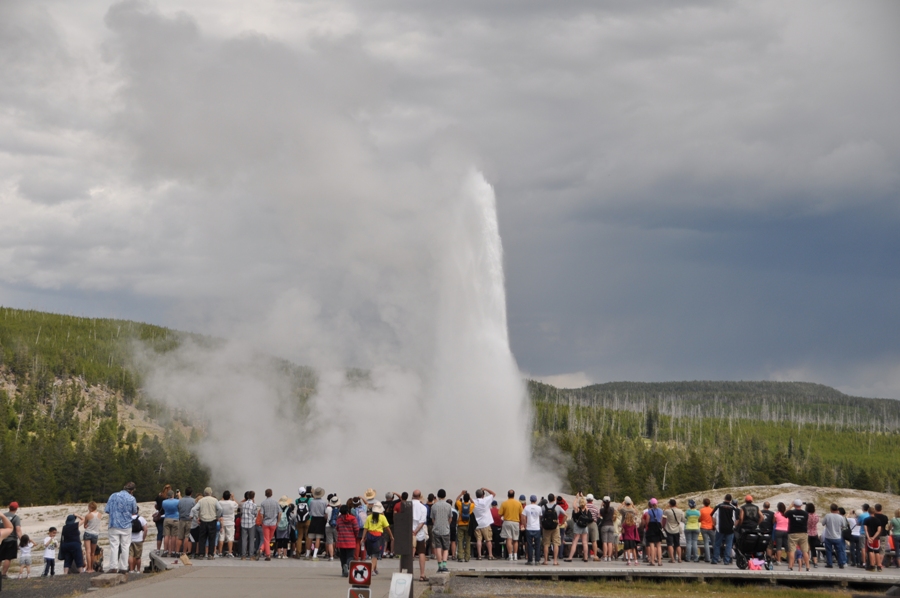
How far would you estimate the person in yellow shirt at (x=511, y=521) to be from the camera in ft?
65.0

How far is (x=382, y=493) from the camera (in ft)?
112

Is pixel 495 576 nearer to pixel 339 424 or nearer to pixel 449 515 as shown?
pixel 449 515

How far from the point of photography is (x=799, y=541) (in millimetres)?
20062

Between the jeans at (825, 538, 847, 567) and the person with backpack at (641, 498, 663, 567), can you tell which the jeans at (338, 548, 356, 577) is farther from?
the jeans at (825, 538, 847, 567)

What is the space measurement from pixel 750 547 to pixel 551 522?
4425mm

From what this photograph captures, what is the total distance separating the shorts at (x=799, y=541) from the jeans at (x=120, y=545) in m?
14.5

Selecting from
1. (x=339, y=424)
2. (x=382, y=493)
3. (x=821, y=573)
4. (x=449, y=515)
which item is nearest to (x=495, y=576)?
(x=449, y=515)

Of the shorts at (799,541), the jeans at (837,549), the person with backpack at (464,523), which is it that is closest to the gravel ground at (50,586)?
the person with backpack at (464,523)

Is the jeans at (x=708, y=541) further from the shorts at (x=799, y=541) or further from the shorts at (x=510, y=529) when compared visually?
the shorts at (x=510, y=529)

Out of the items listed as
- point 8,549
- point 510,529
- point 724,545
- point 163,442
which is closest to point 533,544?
point 510,529

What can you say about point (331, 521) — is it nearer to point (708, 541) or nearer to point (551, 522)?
point (551, 522)

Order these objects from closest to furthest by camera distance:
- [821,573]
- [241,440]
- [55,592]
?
[55,592]
[821,573]
[241,440]

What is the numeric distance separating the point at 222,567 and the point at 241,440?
122ft

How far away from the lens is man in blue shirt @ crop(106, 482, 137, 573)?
679 inches
